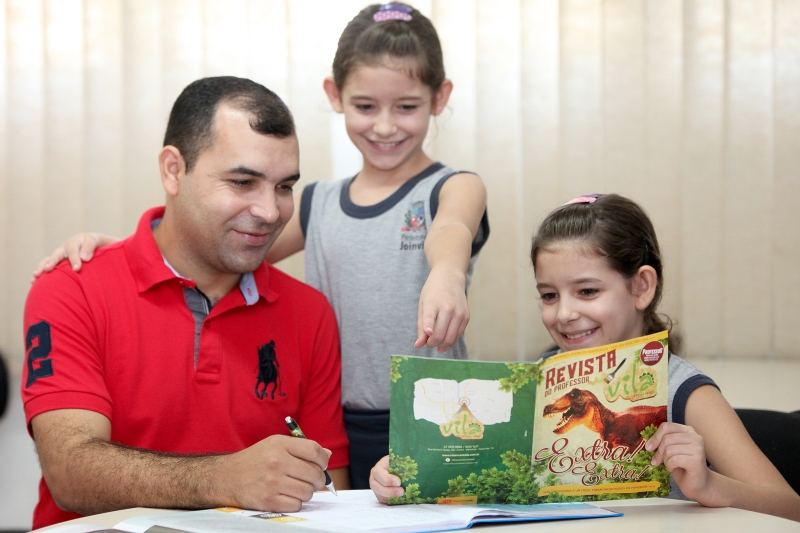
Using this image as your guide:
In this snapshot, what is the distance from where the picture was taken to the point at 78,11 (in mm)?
2926

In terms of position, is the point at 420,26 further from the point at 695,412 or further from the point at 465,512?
the point at 465,512

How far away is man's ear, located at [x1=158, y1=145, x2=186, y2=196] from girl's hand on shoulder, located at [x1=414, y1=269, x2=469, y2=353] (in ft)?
2.44

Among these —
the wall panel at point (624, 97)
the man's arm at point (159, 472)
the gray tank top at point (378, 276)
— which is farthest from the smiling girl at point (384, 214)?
the wall panel at point (624, 97)

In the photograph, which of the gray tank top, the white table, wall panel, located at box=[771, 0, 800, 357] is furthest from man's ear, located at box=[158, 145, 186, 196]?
wall panel, located at box=[771, 0, 800, 357]

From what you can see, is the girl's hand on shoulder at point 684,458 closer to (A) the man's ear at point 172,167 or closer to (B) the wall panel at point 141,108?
(A) the man's ear at point 172,167

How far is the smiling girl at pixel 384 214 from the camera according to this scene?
5.84 feet

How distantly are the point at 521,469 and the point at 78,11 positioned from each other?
2.63 m

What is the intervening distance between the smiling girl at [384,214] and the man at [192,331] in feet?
0.23

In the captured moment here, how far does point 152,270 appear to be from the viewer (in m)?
1.60

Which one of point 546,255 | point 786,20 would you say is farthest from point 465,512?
point 786,20

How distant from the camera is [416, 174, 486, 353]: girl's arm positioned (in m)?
1.16

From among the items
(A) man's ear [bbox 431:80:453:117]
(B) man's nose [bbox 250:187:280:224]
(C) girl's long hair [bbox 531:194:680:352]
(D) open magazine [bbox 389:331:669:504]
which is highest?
(A) man's ear [bbox 431:80:453:117]

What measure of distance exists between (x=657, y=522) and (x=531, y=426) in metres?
0.20

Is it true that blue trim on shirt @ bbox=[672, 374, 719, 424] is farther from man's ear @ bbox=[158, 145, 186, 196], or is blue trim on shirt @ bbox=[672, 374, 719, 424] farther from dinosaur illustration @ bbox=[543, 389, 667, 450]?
man's ear @ bbox=[158, 145, 186, 196]
